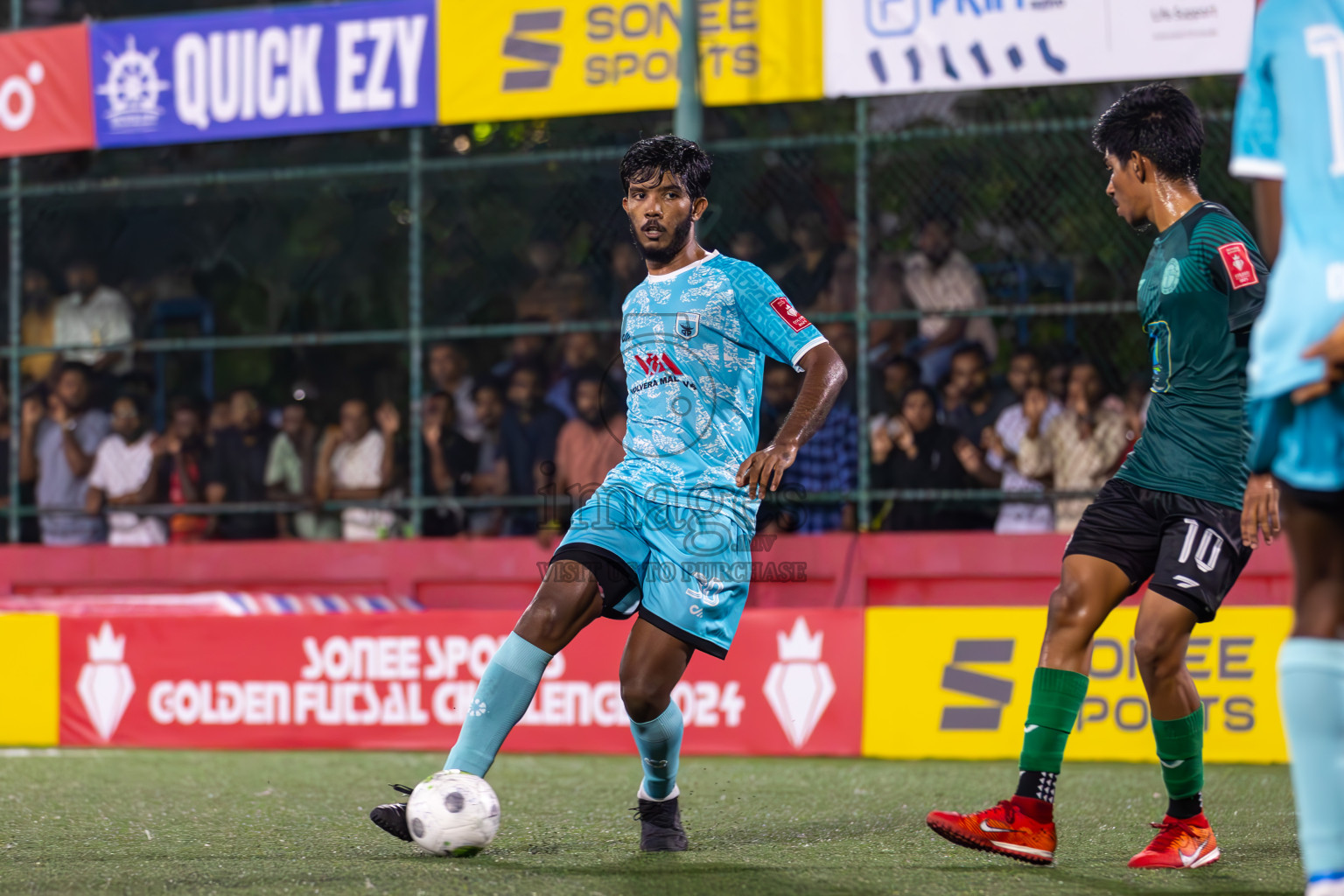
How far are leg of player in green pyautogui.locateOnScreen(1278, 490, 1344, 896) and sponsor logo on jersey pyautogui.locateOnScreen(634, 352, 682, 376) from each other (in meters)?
2.00

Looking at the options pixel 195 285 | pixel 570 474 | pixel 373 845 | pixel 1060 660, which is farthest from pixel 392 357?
pixel 1060 660

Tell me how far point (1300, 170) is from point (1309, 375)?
390 millimetres

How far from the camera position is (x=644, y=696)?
4410mm

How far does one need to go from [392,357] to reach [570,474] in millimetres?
3230

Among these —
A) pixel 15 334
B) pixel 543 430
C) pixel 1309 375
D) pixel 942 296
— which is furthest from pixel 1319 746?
pixel 15 334

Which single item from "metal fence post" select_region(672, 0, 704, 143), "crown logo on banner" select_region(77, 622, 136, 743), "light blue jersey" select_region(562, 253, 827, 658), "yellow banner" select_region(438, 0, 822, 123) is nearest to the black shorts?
"light blue jersey" select_region(562, 253, 827, 658)

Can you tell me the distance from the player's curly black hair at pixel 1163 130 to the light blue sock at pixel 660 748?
2.06 m

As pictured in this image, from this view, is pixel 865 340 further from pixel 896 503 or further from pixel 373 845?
pixel 373 845

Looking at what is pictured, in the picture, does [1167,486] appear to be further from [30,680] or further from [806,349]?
[30,680]

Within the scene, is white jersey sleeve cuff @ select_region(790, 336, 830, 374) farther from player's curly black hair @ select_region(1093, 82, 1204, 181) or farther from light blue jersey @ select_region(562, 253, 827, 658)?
player's curly black hair @ select_region(1093, 82, 1204, 181)

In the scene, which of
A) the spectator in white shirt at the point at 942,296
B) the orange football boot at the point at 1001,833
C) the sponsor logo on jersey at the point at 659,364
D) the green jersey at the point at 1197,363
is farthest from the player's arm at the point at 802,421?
the spectator in white shirt at the point at 942,296

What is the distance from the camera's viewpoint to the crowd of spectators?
9.65 meters

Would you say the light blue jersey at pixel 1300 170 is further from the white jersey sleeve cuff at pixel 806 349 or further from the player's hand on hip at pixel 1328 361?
the white jersey sleeve cuff at pixel 806 349

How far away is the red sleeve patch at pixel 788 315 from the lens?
456 centimetres
